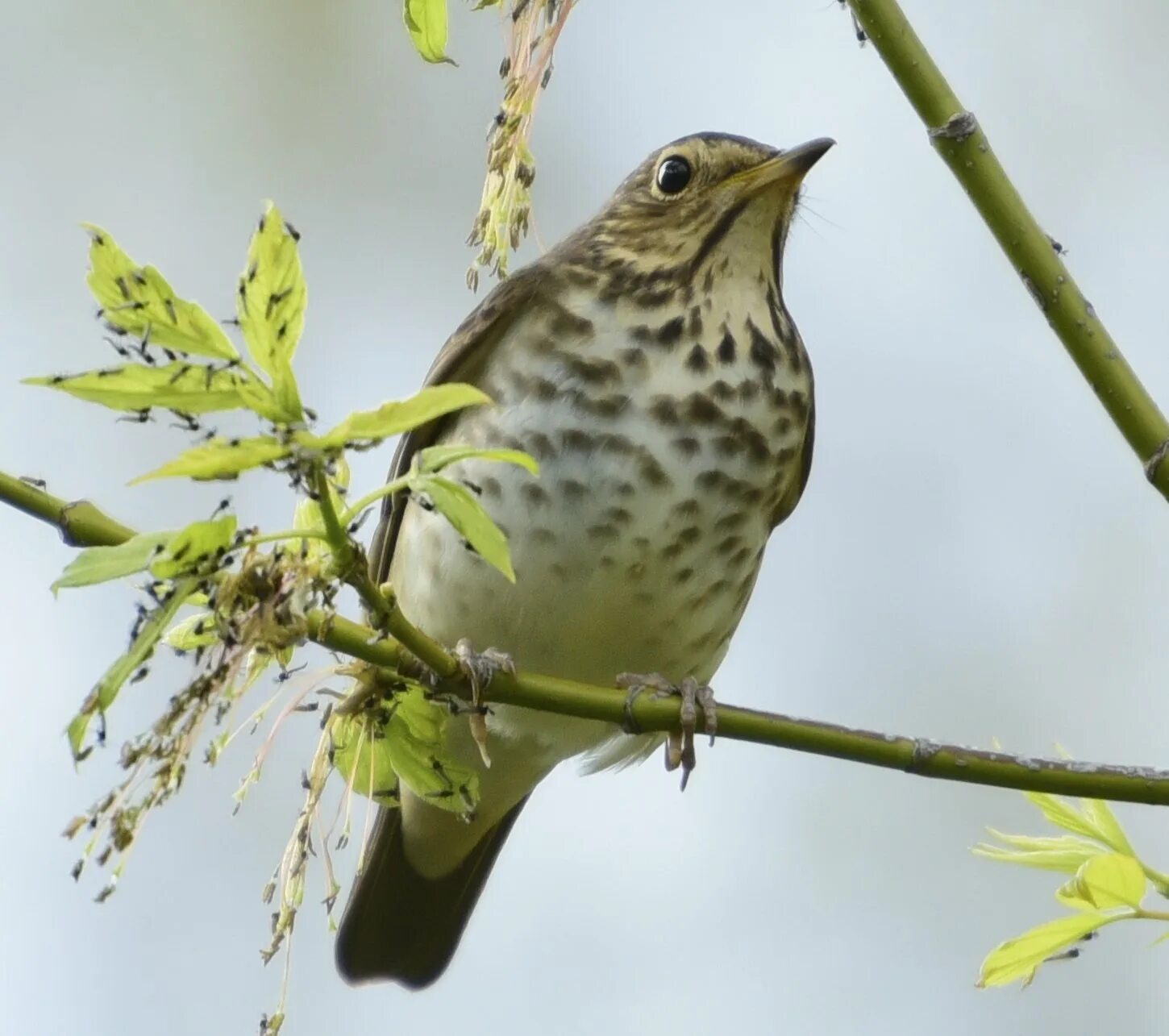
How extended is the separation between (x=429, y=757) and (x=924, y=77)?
1.01 m

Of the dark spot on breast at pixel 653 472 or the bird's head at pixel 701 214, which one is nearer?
the dark spot on breast at pixel 653 472

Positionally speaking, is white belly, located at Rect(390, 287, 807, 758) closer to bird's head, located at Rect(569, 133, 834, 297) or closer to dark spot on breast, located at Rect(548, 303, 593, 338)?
dark spot on breast, located at Rect(548, 303, 593, 338)

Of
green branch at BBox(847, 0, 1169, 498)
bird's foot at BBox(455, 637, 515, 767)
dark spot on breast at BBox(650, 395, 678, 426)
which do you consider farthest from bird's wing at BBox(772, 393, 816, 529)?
green branch at BBox(847, 0, 1169, 498)

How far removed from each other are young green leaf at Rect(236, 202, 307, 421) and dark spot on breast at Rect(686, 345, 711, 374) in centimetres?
176

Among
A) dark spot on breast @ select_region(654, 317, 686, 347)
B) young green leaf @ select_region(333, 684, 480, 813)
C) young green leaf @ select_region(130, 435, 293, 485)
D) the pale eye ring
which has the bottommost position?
young green leaf @ select_region(333, 684, 480, 813)

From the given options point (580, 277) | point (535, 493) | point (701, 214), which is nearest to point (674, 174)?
point (701, 214)

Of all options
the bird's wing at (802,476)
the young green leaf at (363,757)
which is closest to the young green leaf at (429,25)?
the young green leaf at (363,757)

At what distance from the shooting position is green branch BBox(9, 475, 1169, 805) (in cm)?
169

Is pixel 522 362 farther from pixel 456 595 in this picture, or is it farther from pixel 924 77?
pixel 924 77

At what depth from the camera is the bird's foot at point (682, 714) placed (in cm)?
195

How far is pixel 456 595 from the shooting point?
10.1 ft

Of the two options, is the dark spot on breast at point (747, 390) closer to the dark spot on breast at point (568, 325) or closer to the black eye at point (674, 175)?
the dark spot on breast at point (568, 325)

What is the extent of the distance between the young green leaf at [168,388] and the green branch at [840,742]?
0.96ft

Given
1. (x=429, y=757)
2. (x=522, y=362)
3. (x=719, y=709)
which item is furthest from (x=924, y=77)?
(x=522, y=362)
